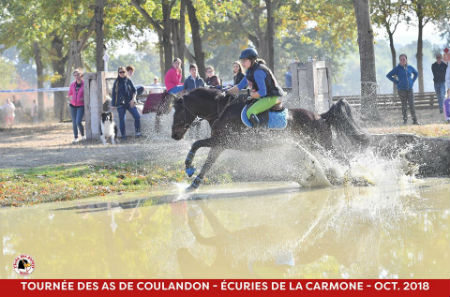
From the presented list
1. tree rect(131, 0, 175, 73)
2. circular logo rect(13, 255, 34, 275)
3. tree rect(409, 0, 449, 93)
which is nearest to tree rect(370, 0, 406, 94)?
tree rect(409, 0, 449, 93)

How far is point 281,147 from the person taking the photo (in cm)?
1271

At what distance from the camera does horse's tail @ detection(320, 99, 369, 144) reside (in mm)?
12656

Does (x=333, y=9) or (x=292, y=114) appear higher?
(x=333, y=9)

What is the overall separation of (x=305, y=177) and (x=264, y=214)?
291cm

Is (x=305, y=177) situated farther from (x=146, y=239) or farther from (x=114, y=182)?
(x=146, y=239)

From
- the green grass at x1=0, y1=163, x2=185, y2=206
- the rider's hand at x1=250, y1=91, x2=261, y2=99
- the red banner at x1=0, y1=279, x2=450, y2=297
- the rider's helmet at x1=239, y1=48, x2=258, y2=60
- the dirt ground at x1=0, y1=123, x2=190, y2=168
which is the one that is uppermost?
the rider's helmet at x1=239, y1=48, x2=258, y2=60

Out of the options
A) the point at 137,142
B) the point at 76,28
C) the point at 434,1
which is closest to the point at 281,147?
the point at 137,142

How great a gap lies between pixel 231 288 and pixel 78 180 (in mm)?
7729

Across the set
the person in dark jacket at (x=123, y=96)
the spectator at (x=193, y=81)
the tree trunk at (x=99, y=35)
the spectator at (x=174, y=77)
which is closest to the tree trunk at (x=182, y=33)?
the tree trunk at (x=99, y=35)

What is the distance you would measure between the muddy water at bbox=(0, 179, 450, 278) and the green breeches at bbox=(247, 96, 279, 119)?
1243 millimetres

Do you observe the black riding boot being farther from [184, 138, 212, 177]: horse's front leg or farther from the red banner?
the red banner

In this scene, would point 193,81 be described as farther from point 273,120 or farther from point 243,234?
point 243,234

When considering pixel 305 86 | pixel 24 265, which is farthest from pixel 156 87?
pixel 24 265

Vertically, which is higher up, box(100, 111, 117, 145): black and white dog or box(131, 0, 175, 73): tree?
box(131, 0, 175, 73): tree
